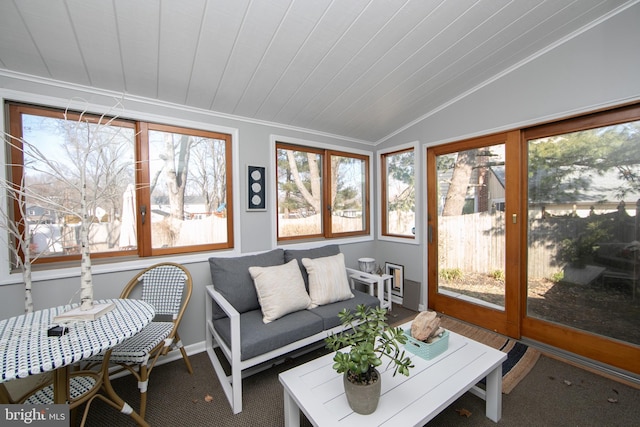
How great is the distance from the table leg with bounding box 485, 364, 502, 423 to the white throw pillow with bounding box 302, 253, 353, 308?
123 cm

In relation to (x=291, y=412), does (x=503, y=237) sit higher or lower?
higher

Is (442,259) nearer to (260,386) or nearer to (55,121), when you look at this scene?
(260,386)

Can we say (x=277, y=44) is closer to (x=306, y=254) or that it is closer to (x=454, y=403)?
(x=306, y=254)

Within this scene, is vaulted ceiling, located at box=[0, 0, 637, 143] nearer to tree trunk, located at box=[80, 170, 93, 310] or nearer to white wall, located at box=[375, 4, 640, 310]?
white wall, located at box=[375, 4, 640, 310]

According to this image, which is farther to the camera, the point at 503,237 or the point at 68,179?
the point at 503,237

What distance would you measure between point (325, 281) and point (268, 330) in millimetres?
726

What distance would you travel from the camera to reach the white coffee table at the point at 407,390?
3.81ft

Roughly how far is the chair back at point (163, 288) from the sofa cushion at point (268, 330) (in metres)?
0.39

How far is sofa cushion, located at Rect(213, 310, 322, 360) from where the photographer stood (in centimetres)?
175

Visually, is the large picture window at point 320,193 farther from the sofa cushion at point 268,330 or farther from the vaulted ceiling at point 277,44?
the sofa cushion at point 268,330

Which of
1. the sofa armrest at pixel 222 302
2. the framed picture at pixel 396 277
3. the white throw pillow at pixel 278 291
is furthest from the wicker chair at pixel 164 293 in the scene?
the framed picture at pixel 396 277

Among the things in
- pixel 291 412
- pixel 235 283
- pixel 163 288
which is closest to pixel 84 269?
pixel 163 288

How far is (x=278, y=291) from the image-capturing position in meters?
2.14

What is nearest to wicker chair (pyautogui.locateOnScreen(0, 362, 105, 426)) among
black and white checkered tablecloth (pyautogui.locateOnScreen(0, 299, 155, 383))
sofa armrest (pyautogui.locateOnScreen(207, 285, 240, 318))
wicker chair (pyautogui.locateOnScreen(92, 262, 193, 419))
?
black and white checkered tablecloth (pyautogui.locateOnScreen(0, 299, 155, 383))
